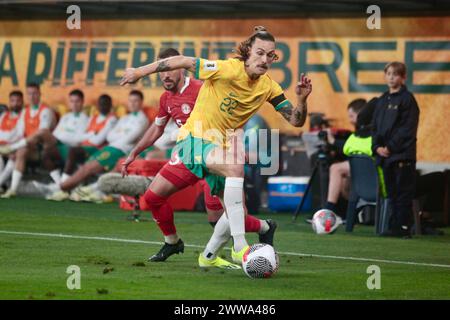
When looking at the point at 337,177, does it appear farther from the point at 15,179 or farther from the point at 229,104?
the point at 15,179

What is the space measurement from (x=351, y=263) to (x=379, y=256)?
101 centimetres

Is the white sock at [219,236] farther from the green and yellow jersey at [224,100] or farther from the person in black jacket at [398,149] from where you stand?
the person in black jacket at [398,149]

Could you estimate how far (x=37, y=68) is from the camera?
893 inches

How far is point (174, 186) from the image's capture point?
1105 centimetres

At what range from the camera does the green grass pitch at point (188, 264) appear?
30.6 ft

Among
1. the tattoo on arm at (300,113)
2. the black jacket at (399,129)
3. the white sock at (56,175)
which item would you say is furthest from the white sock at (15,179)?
the tattoo on arm at (300,113)

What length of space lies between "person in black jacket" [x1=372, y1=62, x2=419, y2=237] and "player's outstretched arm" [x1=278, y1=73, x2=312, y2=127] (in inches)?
191

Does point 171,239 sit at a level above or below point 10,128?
below

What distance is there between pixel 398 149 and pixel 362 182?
2.88ft

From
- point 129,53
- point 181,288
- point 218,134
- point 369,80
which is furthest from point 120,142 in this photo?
point 181,288

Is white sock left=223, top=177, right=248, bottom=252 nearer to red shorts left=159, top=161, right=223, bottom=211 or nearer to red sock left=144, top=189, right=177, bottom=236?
red shorts left=159, top=161, right=223, bottom=211

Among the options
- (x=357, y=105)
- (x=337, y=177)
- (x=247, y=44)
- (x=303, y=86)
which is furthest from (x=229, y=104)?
(x=357, y=105)

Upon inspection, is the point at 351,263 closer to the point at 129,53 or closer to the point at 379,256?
the point at 379,256

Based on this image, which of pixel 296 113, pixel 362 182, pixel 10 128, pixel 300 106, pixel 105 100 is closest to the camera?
pixel 300 106
